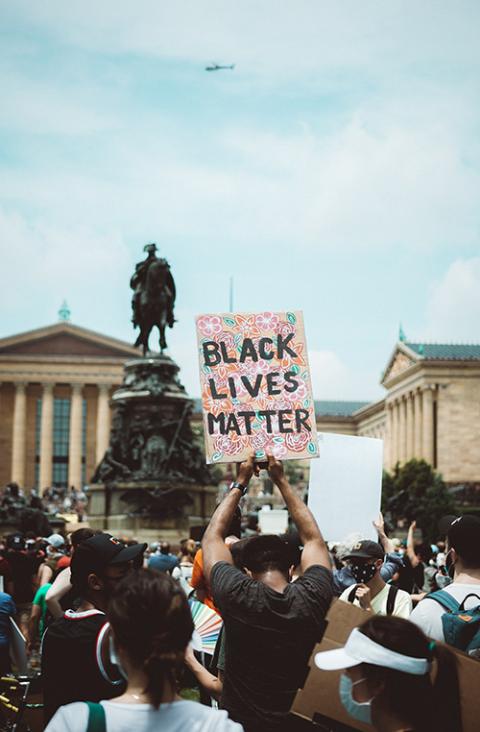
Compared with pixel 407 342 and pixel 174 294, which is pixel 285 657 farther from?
pixel 407 342

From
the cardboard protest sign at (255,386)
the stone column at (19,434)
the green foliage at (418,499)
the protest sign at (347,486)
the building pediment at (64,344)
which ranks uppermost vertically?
the building pediment at (64,344)

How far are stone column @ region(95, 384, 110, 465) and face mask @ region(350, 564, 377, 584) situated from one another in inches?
3761

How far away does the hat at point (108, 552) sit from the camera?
550 centimetres

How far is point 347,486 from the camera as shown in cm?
786

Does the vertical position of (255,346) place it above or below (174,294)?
below

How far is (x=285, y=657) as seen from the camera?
4.89m

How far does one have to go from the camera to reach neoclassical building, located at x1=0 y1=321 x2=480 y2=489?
103500 mm

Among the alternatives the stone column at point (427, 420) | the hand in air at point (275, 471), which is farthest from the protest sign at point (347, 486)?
the stone column at point (427, 420)

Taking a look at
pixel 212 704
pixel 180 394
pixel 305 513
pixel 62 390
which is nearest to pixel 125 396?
pixel 180 394

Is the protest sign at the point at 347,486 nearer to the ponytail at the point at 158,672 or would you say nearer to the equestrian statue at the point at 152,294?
the ponytail at the point at 158,672

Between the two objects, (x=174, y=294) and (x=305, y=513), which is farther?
(x=174, y=294)

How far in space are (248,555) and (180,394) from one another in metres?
26.3

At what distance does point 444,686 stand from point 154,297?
28.8 meters

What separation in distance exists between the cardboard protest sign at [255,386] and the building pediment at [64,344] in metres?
97.4
